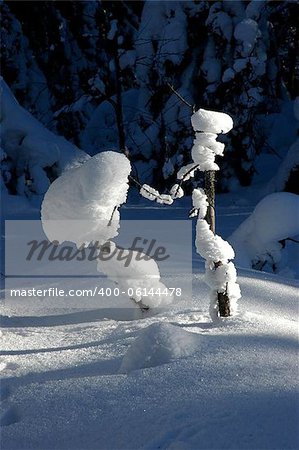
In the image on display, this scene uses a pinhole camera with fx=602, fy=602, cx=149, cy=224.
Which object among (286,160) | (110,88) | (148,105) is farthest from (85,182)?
(110,88)

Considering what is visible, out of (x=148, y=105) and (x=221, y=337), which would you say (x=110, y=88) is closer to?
(x=148, y=105)

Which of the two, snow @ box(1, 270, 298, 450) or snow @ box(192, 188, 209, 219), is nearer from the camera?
snow @ box(1, 270, 298, 450)

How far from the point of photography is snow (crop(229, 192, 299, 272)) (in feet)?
22.3

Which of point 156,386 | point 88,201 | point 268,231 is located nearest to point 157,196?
point 88,201

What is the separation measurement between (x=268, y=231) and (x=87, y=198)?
337cm

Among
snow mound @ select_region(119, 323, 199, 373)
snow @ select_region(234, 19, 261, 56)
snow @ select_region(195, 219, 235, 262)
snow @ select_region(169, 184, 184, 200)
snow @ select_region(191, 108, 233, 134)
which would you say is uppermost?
snow @ select_region(234, 19, 261, 56)

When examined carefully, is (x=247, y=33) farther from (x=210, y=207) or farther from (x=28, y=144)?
(x=210, y=207)

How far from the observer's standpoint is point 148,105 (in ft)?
47.4

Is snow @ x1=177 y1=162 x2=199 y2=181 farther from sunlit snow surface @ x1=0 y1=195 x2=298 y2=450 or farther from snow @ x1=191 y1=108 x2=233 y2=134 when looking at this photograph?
sunlit snow surface @ x1=0 y1=195 x2=298 y2=450

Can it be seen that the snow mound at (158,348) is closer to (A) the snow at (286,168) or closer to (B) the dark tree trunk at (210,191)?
(B) the dark tree trunk at (210,191)

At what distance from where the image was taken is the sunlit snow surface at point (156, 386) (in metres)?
2.43

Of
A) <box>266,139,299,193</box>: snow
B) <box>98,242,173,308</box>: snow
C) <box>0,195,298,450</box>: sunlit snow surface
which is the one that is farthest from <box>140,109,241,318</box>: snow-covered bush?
<box>266,139,299,193</box>: snow

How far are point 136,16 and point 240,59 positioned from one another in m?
5.66

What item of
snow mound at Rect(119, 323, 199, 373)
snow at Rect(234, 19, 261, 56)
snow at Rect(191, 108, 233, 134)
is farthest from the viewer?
snow at Rect(234, 19, 261, 56)
